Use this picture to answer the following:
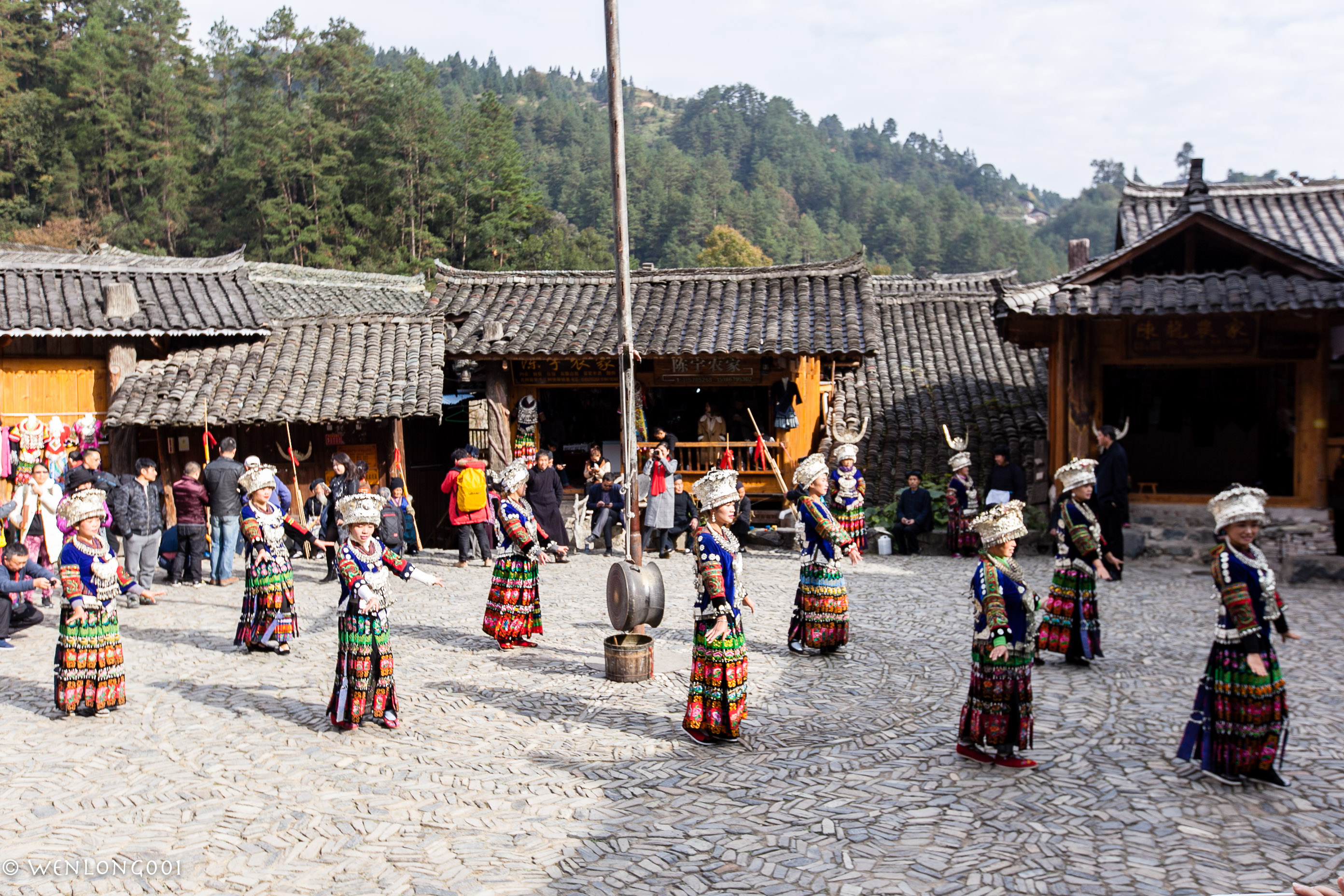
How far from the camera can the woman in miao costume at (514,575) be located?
30.8 feet

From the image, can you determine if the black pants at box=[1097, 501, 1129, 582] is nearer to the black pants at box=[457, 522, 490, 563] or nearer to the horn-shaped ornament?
the horn-shaped ornament

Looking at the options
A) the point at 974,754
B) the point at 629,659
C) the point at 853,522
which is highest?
the point at 853,522

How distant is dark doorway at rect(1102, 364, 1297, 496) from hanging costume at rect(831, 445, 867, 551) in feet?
16.4

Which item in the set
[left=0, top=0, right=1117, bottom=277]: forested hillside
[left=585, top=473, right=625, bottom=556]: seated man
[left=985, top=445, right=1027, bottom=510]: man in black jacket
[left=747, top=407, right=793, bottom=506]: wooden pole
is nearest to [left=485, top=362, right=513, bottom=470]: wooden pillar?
→ [left=585, top=473, right=625, bottom=556]: seated man

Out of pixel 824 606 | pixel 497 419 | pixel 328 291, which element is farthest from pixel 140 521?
pixel 328 291

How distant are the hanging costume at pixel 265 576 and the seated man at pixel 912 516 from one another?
8846mm

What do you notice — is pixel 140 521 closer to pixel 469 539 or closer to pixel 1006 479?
pixel 469 539

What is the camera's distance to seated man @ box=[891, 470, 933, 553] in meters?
14.7

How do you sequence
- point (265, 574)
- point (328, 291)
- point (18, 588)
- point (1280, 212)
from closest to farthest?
point (265, 574) < point (18, 588) < point (1280, 212) < point (328, 291)

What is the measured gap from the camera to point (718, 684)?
22.0 ft

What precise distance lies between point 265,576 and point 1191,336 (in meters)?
12.2

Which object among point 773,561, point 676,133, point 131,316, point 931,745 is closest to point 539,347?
point 773,561

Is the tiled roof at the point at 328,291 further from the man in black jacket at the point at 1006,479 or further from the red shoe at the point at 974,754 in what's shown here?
the red shoe at the point at 974,754

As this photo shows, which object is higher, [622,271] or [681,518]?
[622,271]
